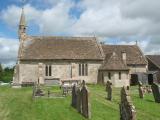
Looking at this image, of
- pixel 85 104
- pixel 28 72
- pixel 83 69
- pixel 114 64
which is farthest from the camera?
pixel 83 69

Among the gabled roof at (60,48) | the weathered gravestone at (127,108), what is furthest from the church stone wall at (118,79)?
the weathered gravestone at (127,108)

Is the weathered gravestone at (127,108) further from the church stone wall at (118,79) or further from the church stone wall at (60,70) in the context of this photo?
the church stone wall at (60,70)

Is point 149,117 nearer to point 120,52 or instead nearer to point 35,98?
point 35,98

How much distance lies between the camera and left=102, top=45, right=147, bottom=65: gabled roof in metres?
66.6

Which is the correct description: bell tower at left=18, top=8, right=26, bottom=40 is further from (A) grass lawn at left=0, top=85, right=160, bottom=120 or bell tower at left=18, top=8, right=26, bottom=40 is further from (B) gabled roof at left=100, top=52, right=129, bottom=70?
(A) grass lawn at left=0, top=85, right=160, bottom=120

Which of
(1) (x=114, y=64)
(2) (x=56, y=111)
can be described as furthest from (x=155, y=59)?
(2) (x=56, y=111)

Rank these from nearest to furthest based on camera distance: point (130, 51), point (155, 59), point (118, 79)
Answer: point (118, 79), point (130, 51), point (155, 59)

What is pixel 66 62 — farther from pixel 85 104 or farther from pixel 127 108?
pixel 127 108

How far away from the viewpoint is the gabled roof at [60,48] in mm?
61188

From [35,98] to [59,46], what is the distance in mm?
30610

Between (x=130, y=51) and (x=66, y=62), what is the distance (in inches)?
567

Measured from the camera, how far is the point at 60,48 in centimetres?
6297

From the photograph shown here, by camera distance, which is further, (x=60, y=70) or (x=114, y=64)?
(x=60, y=70)

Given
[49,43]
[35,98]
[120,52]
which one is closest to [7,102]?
[35,98]
